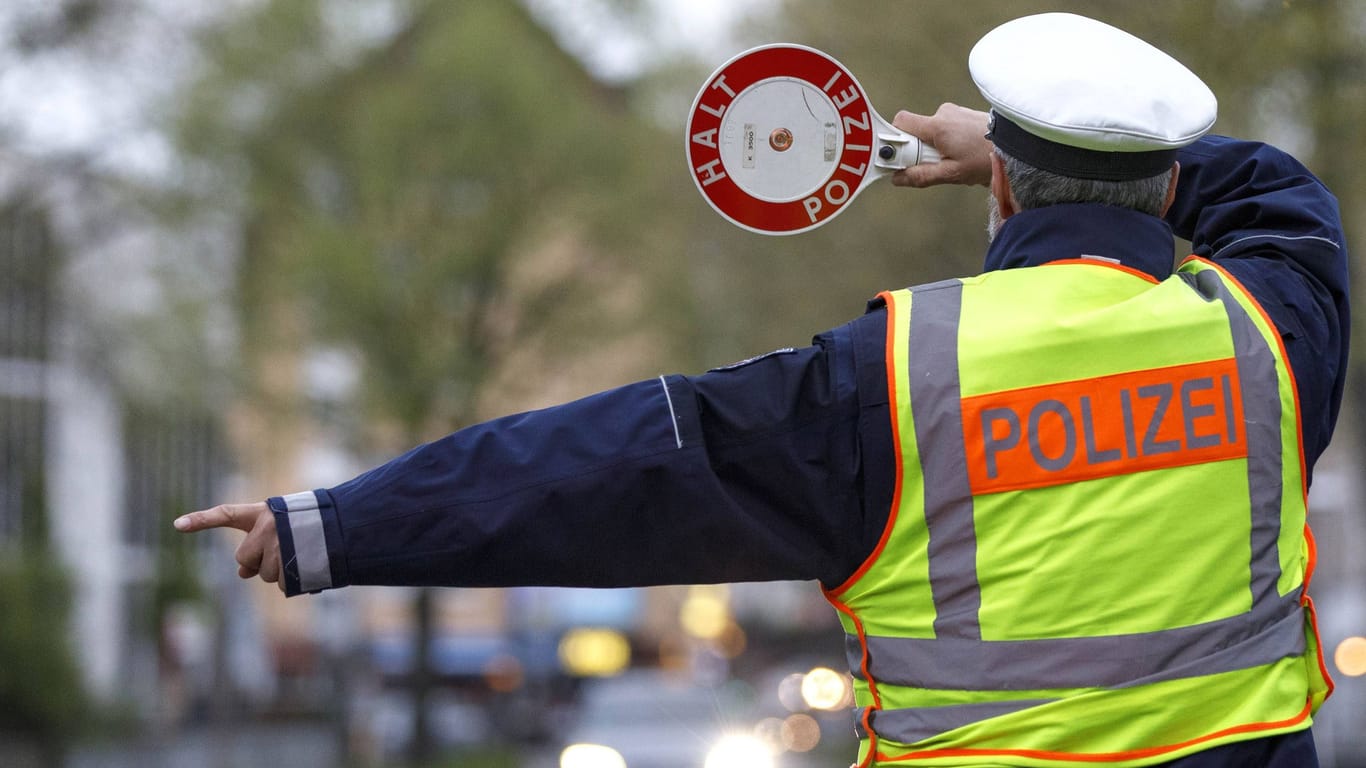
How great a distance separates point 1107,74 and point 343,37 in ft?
52.5

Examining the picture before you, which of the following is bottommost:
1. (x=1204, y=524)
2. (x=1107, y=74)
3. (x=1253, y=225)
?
(x=1204, y=524)

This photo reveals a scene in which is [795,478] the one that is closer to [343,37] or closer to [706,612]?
[343,37]

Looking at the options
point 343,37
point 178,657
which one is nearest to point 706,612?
point 178,657

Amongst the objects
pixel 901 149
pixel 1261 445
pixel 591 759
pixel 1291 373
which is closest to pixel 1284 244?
pixel 1291 373

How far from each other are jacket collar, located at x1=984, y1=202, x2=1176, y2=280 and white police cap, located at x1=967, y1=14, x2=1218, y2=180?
6cm

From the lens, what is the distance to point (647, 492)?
228 centimetres

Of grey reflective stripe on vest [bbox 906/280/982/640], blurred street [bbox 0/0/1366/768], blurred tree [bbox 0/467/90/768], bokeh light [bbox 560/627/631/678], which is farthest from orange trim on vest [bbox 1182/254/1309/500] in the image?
bokeh light [bbox 560/627/631/678]

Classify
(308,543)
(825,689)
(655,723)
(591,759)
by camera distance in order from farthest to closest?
(655,723)
(825,689)
(591,759)
(308,543)

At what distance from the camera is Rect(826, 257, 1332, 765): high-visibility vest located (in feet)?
7.36

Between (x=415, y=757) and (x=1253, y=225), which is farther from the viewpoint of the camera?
(x=415, y=757)

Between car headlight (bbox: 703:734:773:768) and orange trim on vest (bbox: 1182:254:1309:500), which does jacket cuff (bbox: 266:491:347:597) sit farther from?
car headlight (bbox: 703:734:773:768)

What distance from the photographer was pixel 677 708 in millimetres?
14477

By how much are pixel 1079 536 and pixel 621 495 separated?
604mm

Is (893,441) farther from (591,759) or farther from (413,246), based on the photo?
(413,246)
